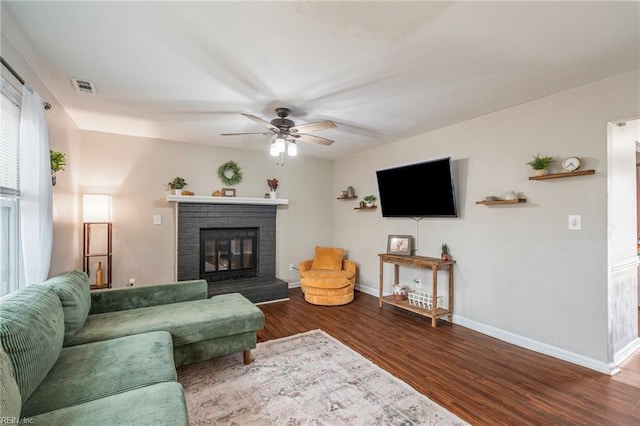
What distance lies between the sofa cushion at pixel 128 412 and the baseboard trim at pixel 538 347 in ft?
10.4

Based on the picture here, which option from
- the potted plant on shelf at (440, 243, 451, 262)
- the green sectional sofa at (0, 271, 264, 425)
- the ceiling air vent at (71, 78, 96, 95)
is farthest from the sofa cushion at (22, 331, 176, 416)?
the potted plant on shelf at (440, 243, 451, 262)

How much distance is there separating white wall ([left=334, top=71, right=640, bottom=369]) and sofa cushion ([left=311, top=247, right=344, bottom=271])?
1.46 meters

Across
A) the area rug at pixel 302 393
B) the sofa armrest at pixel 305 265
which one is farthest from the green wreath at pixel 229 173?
the area rug at pixel 302 393

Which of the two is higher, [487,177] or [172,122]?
[172,122]

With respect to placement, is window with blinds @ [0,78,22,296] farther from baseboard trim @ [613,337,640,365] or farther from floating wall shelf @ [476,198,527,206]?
baseboard trim @ [613,337,640,365]

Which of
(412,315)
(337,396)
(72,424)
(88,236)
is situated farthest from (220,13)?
(412,315)

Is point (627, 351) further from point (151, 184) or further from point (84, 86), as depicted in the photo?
point (151, 184)

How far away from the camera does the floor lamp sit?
357 cm

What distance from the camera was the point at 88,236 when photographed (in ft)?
12.1

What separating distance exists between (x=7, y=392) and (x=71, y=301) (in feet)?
3.48

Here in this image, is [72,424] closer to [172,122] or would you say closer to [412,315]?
[172,122]

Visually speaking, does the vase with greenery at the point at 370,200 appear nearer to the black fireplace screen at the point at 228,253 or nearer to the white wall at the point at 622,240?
the black fireplace screen at the point at 228,253

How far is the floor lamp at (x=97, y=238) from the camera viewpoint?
3.57 meters

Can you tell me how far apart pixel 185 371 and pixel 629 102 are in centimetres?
428
